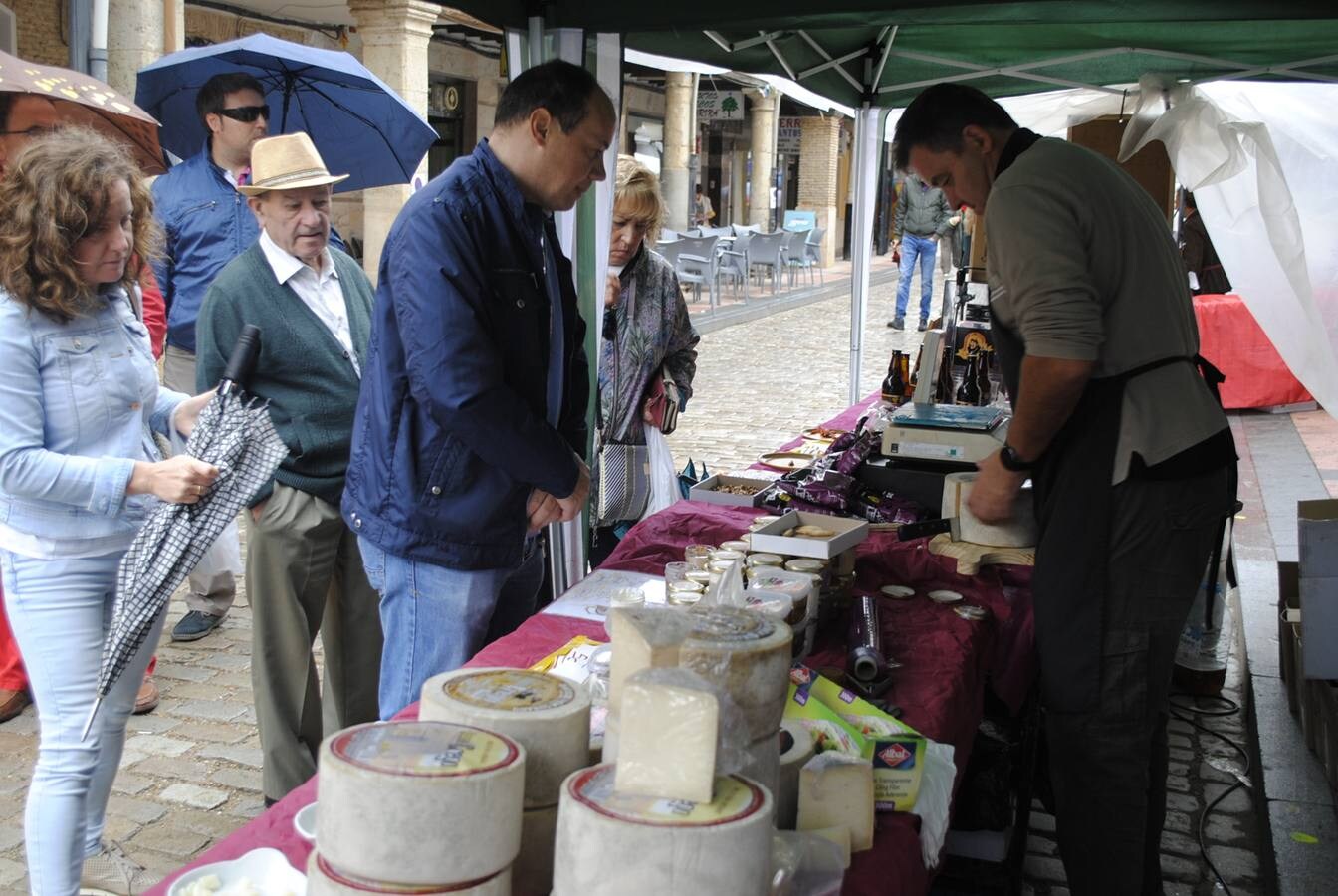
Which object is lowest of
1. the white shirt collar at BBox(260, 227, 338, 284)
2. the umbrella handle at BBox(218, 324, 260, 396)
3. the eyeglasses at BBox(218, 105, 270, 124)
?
the umbrella handle at BBox(218, 324, 260, 396)

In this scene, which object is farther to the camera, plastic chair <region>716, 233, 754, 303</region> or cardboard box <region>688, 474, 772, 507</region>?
plastic chair <region>716, 233, 754, 303</region>

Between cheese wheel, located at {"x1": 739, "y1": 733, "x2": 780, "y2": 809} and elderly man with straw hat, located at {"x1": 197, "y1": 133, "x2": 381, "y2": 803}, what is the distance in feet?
6.87

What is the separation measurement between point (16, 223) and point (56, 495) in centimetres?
56

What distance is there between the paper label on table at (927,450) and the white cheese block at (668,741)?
2573 mm

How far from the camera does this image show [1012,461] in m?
2.63

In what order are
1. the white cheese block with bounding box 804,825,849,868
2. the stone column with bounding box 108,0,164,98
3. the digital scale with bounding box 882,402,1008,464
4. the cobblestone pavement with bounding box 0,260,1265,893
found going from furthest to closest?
the stone column with bounding box 108,0,164,98 < the digital scale with bounding box 882,402,1008,464 < the cobblestone pavement with bounding box 0,260,1265,893 < the white cheese block with bounding box 804,825,849,868

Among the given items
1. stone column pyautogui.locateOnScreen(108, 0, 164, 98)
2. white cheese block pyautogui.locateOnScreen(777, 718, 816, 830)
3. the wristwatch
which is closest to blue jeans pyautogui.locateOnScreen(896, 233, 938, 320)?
stone column pyautogui.locateOnScreen(108, 0, 164, 98)

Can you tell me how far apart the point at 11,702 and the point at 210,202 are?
1830 mm

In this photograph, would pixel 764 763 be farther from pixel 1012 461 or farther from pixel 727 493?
pixel 727 493

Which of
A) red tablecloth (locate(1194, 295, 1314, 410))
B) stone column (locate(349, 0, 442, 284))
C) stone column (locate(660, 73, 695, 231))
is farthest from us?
stone column (locate(660, 73, 695, 231))

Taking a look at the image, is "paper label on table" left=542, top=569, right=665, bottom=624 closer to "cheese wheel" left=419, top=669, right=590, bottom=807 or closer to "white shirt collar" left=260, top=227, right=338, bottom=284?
"cheese wheel" left=419, top=669, right=590, bottom=807

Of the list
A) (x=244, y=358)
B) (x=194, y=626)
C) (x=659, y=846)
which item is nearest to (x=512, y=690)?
(x=659, y=846)

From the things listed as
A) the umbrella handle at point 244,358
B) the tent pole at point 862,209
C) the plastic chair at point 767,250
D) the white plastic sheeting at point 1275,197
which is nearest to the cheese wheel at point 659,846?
the umbrella handle at point 244,358

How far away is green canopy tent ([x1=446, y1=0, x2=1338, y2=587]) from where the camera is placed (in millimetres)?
3719
